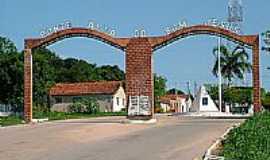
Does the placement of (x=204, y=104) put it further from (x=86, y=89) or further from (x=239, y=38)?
(x=239, y=38)

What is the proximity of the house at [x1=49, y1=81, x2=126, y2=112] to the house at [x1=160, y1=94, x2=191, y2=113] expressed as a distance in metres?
23.3

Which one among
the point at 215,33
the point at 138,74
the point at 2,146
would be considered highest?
the point at 215,33

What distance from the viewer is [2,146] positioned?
72.8 ft

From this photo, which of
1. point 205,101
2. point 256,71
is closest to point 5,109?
point 205,101

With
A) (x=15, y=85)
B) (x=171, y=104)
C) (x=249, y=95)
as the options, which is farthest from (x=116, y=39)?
(x=171, y=104)

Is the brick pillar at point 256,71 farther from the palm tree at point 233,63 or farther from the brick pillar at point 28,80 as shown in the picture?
the palm tree at point 233,63

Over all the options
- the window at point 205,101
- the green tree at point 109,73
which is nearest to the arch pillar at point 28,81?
the window at point 205,101

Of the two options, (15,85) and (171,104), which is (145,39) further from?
(171,104)

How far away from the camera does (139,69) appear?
134 ft

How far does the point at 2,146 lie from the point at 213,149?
24.8 ft

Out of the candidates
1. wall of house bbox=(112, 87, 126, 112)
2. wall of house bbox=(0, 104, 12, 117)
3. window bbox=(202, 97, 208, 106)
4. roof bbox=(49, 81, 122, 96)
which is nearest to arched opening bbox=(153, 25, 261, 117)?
wall of house bbox=(0, 104, 12, 117)

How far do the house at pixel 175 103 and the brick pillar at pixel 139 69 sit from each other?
73017mm

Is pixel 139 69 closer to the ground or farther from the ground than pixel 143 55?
closer to the ground

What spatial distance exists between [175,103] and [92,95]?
125ft
